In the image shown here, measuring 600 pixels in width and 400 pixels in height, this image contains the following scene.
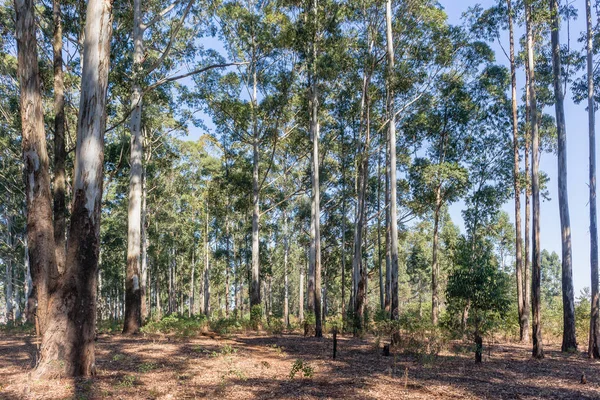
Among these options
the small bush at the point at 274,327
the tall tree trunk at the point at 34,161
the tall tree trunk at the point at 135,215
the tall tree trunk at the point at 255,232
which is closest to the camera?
the tall tree trunk at the point at 34,161

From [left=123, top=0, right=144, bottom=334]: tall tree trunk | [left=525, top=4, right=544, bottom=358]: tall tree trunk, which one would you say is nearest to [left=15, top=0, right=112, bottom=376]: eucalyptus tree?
[left=123, top=0, right=144, bottom=334]: tall tree trunk

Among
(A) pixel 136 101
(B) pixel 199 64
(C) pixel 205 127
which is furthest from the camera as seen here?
(C) pixel 205 127

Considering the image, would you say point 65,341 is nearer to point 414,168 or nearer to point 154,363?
point 154,363

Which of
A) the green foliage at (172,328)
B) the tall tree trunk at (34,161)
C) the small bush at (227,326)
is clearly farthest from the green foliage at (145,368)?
the small bush at (227,326)

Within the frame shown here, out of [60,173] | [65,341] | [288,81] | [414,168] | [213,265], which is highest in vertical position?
[288,81]

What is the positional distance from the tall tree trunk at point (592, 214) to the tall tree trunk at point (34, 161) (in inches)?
521

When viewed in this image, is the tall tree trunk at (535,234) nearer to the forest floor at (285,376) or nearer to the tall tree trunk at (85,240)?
the forest floor at (285,376)

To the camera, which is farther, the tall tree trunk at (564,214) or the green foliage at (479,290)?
the tall tree trunk at (564,214)

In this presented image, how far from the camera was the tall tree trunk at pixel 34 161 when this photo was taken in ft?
20.0

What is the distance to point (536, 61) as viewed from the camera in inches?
672

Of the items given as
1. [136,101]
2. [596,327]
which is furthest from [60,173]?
[596,327]

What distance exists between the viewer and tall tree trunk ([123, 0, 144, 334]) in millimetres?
10930

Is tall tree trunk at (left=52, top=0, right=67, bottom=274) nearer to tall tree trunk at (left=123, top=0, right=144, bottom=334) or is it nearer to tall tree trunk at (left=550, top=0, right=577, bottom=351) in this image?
tall tree trunk at (left=123, top=0, right=144, bottom=334)

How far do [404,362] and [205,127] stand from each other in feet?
47.6
